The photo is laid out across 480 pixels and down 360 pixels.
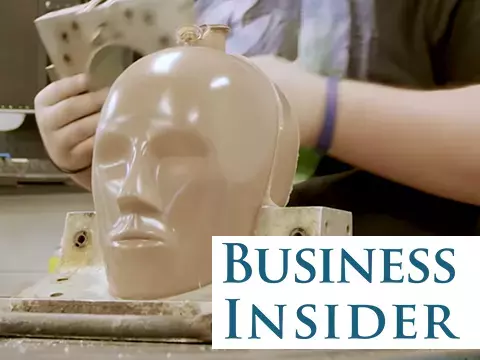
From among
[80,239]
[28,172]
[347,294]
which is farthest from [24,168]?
[347,294]

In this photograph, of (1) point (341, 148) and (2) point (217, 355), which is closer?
(2) point (217, 355)

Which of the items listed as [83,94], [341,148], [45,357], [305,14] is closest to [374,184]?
[341,148]

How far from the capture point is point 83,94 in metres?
0.78

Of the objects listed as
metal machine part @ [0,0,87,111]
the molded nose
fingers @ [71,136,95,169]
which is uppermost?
the molded nose

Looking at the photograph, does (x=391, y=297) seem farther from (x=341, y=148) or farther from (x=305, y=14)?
(x=305, y=14)

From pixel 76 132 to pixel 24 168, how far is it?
1278 mm

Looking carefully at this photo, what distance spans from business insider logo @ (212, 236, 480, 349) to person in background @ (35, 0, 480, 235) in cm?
25

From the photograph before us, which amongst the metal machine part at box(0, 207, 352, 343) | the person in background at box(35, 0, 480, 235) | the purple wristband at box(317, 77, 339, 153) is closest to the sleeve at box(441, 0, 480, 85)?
the person in background at box(35, 0, 480, 235)

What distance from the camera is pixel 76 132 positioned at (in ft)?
2.61

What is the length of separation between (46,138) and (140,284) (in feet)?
1.01

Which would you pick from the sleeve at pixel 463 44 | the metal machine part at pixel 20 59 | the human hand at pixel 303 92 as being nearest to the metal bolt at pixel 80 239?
the human hand at pixel 303 92

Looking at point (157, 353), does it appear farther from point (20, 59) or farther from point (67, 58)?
point (20, 59)

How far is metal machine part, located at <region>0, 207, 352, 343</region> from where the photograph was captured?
51cm

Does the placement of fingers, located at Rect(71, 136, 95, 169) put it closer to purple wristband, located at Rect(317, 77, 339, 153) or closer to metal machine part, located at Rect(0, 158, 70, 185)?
purple wristband, located at Rect(317, 77, 339, 153)
